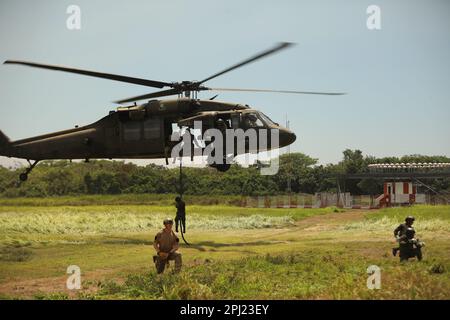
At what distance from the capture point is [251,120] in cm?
1944

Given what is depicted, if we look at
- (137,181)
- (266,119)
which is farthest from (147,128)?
(137,181)

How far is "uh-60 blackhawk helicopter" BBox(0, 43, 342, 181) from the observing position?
19359mm

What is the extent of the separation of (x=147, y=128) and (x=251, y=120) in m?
4.54

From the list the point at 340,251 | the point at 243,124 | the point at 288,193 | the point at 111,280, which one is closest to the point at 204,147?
the point at 243,124

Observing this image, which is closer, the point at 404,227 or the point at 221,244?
the point at 404,227

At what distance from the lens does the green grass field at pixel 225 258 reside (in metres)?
10.5

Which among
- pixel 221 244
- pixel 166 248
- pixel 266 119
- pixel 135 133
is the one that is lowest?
pixel 221 244

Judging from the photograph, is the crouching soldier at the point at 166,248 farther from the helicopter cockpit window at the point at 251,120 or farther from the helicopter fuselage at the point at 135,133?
the helicopter cockpit window at the point at 251,120

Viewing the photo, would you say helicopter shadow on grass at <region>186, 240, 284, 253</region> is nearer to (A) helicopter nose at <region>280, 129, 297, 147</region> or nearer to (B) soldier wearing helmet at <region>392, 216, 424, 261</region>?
(A) helicopter nose at <region>280, 129, 297, 147</region>

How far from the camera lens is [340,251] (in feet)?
52.9

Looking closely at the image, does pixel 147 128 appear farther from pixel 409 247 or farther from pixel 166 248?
pixel 409 247

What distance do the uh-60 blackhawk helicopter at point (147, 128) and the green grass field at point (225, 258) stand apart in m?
3.97

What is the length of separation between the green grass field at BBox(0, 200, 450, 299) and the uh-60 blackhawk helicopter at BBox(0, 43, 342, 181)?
397 cm

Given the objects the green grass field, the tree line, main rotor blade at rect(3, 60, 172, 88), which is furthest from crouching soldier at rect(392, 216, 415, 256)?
the tree line
